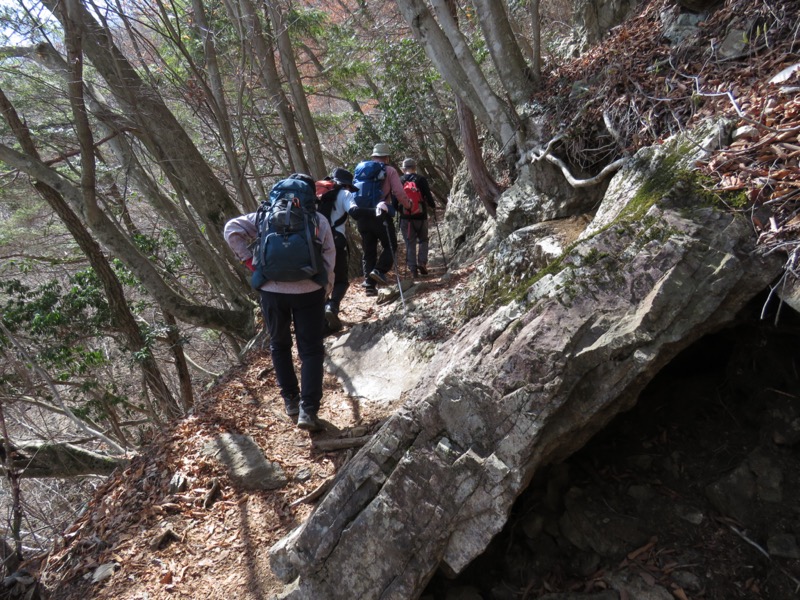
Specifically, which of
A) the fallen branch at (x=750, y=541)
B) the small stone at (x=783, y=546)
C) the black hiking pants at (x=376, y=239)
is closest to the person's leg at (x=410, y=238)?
the black hiking pants at (x=376, y=239)

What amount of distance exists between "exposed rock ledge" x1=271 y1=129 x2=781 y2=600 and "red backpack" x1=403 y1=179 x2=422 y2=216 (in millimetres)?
5343

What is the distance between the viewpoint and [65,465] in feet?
21.2

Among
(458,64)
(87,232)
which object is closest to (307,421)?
(458,64)

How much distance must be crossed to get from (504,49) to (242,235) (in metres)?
4.38

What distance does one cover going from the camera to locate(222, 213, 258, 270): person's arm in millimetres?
4562

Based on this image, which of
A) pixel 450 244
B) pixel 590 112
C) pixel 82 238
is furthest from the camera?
pixel 450 244

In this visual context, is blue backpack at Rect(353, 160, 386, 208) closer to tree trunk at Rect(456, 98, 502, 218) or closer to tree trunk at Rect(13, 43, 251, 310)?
tree trunk at Rect(456, 98, 502, 218)

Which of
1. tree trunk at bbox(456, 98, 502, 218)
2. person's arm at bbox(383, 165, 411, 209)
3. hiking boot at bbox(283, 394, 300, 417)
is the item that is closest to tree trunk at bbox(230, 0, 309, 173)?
person's arm at bbox(383, 165, 411, 209)

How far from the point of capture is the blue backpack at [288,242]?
13.2 ft

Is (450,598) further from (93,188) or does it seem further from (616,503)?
(93,188)

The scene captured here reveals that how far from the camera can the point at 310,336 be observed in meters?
4.36

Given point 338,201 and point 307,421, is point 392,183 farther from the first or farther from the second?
point 307,421

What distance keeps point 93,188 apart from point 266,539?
507cm

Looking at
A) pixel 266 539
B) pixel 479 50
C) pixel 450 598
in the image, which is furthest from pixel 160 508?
pixel 479 50
